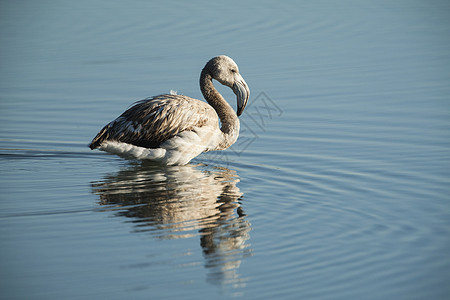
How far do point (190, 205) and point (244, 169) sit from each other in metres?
1.73

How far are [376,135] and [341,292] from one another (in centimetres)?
516

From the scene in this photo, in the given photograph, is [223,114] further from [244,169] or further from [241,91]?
[244,169]

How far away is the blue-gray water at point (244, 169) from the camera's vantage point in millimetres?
5504

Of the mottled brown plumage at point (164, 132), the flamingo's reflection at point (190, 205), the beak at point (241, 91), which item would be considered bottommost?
the flamingo's reflection at point (190, 205)

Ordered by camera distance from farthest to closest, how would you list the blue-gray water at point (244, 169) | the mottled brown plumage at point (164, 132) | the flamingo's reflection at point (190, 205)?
the mottled brown plumage at point (164, 132) → the flamingo's reflection at point (190, 205) → the blue-gray water at point (244, 169)

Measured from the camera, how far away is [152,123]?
8906 mm

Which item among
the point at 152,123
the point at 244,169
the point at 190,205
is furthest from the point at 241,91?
the point at 190,205

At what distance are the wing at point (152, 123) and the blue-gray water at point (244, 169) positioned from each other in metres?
0.41

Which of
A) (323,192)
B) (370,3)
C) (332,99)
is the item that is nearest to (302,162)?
(323,192)

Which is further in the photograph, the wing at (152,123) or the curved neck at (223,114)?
the curved neck at (223,114)

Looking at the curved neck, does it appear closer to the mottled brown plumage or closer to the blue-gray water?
the mottled brown plumage

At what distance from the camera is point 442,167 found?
8.52 meters

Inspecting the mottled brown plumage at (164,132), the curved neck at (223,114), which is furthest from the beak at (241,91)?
the mottled brown plumage at (164,132)

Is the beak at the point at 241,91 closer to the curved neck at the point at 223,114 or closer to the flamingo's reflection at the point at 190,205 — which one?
the curved neck at the point at 223,114
